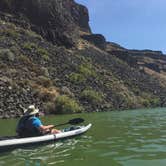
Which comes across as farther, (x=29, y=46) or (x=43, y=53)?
(x=43, y=53)

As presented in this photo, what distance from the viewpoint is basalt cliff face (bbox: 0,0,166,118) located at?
45.2 m

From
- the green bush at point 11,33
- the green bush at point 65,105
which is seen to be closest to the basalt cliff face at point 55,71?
the green bush at point 65,105

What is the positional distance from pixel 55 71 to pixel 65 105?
13.5 meters

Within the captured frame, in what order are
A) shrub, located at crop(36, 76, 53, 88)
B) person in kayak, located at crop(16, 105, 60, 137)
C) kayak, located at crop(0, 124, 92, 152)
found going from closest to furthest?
kayak, located at crop(0, 124, 92, 152)
person in kayak, located at crop(16, 105, 60, 137)
shrub, located at crop(36, 76, 53, 88)

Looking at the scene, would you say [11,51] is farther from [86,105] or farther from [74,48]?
[74,48]

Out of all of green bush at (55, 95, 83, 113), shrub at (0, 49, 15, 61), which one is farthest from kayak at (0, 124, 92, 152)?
shrub at (0, 49, 15, 61)

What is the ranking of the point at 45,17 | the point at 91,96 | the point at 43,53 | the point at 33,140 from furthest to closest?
the point at 45,17 < the point at 43,53 < the point at 91,96 < the point at 33,140

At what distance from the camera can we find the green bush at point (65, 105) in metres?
44.3

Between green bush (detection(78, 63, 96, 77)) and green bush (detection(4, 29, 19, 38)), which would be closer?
green bush (detection(78, 63, 96, 77))

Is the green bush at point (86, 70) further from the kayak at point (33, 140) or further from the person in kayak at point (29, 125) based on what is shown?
the person in kayak at point (29, 125)

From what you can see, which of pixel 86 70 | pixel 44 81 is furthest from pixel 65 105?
pixel 86 70

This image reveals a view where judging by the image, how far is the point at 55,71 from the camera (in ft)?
188

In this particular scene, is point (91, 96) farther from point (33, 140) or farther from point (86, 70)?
point (33, 140)

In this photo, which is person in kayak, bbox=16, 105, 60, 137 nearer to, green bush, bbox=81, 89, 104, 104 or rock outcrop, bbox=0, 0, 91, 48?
green bush, bbox=81, 89, 104, 104
